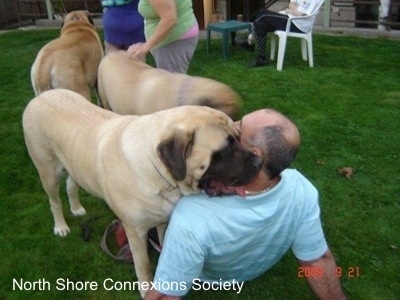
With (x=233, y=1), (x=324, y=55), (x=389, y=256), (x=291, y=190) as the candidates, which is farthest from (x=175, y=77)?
(x=233, y=1)

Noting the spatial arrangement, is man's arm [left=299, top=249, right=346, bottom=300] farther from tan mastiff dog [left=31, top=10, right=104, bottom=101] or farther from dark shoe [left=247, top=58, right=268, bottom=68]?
dark shoe [left=247, top=58, right=268, bottom=68]

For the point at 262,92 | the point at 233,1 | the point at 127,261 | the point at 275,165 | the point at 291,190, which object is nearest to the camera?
the point at 275,165

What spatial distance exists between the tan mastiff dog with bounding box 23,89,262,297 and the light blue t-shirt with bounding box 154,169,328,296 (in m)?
0.13

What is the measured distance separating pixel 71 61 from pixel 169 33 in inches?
52.5

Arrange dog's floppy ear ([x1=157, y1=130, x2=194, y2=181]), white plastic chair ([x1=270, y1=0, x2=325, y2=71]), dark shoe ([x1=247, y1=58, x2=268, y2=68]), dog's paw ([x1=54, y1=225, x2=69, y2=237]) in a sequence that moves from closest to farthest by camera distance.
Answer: dog's floppy ear ([x1=157, y1=130, x2=194, y2=181]) → dog's paw ([x1=54, y1=225, x2=69, y2=237]) → white plastic chair ([x1=270, y1=0, x2=325, y2=71]) → dark shoe ([x1=247, y1=58, x2=268, y2=68])

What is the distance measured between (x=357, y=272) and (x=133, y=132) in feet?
5.57

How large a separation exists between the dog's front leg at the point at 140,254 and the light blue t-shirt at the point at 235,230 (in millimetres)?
370

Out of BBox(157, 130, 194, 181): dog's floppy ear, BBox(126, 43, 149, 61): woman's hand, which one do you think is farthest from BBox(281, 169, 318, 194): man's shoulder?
BBox(126, 43, 149, 61): woman's hand

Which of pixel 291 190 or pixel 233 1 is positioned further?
pixel 233 1

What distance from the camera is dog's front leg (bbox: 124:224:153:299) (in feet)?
8.04

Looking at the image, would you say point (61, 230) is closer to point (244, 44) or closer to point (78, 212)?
point (78, 212)

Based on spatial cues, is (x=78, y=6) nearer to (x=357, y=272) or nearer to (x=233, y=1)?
(x=233, y=1)

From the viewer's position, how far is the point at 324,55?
7.56 metres

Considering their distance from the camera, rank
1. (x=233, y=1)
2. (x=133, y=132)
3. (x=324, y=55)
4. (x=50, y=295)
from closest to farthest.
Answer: (x=133, y=132) → (x=50, y=295) → (x=324, y=55) → (x=233, y=1)
